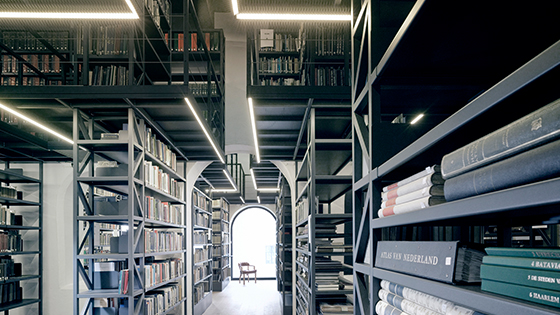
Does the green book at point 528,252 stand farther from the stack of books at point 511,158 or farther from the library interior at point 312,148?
the stack of books at point 511,158

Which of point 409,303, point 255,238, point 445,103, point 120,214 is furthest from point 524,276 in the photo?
point 255,238

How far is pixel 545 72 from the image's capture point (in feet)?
2.60

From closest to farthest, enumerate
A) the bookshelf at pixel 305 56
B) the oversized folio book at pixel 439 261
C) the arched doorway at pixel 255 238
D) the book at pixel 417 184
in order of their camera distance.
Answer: the oversized folio book at pixel 439 261, the book at pixel 417 184, the bookshelf at pixel 305 56, the arched doorway at pixel 255 238

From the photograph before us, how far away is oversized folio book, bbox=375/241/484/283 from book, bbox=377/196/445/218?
12 centimetres

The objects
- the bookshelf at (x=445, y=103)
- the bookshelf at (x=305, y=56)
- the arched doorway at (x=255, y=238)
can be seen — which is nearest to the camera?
the bookshelf at (x=445, y=103)

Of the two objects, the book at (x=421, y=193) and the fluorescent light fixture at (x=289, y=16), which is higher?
the fluorescent light fixture at (x=289, y=16)

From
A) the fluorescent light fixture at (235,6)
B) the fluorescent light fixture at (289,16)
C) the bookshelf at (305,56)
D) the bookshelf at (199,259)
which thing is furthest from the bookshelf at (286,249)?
the fluorescent light fixture at (235,6)

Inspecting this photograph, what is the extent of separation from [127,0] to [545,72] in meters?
3.07

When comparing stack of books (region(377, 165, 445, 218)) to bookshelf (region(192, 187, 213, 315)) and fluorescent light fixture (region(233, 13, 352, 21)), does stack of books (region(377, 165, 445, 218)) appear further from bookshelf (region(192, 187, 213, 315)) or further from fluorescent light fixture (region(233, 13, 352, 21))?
bookshelf (region(192, 187, 213, 315))

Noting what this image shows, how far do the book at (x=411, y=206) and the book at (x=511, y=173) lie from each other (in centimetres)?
19

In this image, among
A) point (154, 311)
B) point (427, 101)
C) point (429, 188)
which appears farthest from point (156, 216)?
point (429, 188)

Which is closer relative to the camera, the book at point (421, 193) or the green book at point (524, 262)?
the green book at point (524, 262)

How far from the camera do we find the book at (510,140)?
0.82 meters

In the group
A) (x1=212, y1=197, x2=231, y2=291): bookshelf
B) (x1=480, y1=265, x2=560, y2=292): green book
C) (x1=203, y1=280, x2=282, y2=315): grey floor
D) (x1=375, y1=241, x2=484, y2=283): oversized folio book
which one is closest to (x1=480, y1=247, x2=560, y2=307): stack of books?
(x1=480, y1=265, x2=560, y2=292): green book
